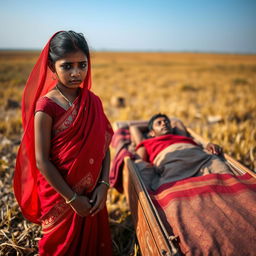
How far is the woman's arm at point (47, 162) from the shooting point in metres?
1.34

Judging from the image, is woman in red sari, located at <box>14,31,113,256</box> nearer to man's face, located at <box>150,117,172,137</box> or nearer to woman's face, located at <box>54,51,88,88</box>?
woman's face, located at <box>54,51,88,88</box>

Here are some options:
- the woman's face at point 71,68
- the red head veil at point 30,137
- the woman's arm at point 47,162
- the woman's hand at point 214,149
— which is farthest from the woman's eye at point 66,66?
the woman's hand at point 214,149

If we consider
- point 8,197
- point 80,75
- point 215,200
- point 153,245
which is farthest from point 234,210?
point 8,197

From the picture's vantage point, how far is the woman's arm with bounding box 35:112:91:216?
134 cm

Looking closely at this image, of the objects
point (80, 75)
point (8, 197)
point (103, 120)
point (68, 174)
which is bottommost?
point (8, 197)

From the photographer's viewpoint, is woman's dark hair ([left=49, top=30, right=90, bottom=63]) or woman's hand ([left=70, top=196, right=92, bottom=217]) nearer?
woman's dark hair ([left=49, top=30, right=90, bottom=63])

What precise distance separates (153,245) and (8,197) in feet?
7.16

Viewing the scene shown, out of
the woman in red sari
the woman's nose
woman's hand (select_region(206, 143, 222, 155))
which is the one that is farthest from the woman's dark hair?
woman's hand (select_region(206, 143, 222, 155))

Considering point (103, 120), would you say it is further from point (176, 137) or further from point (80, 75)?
point (176, 137)

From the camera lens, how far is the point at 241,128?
4.48m

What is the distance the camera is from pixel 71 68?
1388 mm

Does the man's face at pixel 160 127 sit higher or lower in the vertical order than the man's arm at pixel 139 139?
higher

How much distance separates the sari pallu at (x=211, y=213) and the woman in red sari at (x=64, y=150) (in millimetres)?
584

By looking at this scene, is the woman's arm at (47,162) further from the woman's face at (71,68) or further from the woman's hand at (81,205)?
the woman's face at (71,68)
